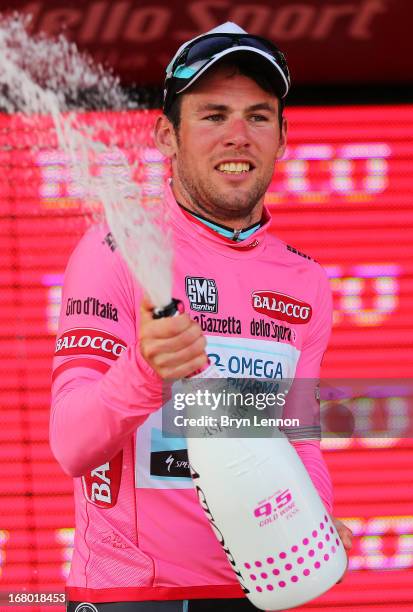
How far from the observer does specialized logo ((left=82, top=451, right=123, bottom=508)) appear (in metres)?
2.00

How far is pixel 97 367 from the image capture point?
72.9 inches

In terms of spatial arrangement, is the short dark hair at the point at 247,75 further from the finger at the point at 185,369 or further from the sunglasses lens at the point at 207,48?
the finger at the point at 185,369

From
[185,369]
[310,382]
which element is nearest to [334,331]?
[310,382]

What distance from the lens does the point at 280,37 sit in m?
3.75

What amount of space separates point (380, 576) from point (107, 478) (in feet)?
8.86

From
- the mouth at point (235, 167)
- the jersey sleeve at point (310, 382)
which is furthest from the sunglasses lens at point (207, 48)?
the jersey sleeve at point (310, 382)

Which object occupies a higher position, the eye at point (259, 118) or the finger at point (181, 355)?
the eye at point (259, 118)

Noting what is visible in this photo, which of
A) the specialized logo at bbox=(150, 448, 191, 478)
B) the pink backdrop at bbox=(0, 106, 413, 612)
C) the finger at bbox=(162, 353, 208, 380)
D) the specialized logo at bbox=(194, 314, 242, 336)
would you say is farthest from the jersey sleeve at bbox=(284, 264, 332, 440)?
the pink backdrop at bbox=(0, 106, 413, 612)

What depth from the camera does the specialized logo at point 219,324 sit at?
2086mm

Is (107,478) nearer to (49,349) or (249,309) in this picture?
(249,309)

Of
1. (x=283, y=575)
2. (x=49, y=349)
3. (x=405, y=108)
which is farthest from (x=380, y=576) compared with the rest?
(x=283, y=575)

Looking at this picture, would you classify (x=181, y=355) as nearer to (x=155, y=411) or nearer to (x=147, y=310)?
(x=147, y=310)

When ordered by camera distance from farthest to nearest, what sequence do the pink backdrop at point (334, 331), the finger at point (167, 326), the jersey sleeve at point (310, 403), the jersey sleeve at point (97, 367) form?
the pink backdrop at point (334, 331), the jersey sleeve at point (310, 403), the jersey sleeve at point (97, 367), the finger at point (167, 326)

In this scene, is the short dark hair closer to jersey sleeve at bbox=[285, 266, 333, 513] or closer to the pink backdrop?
jersey sleeve at bbox=[285, 266, 333, 513]
